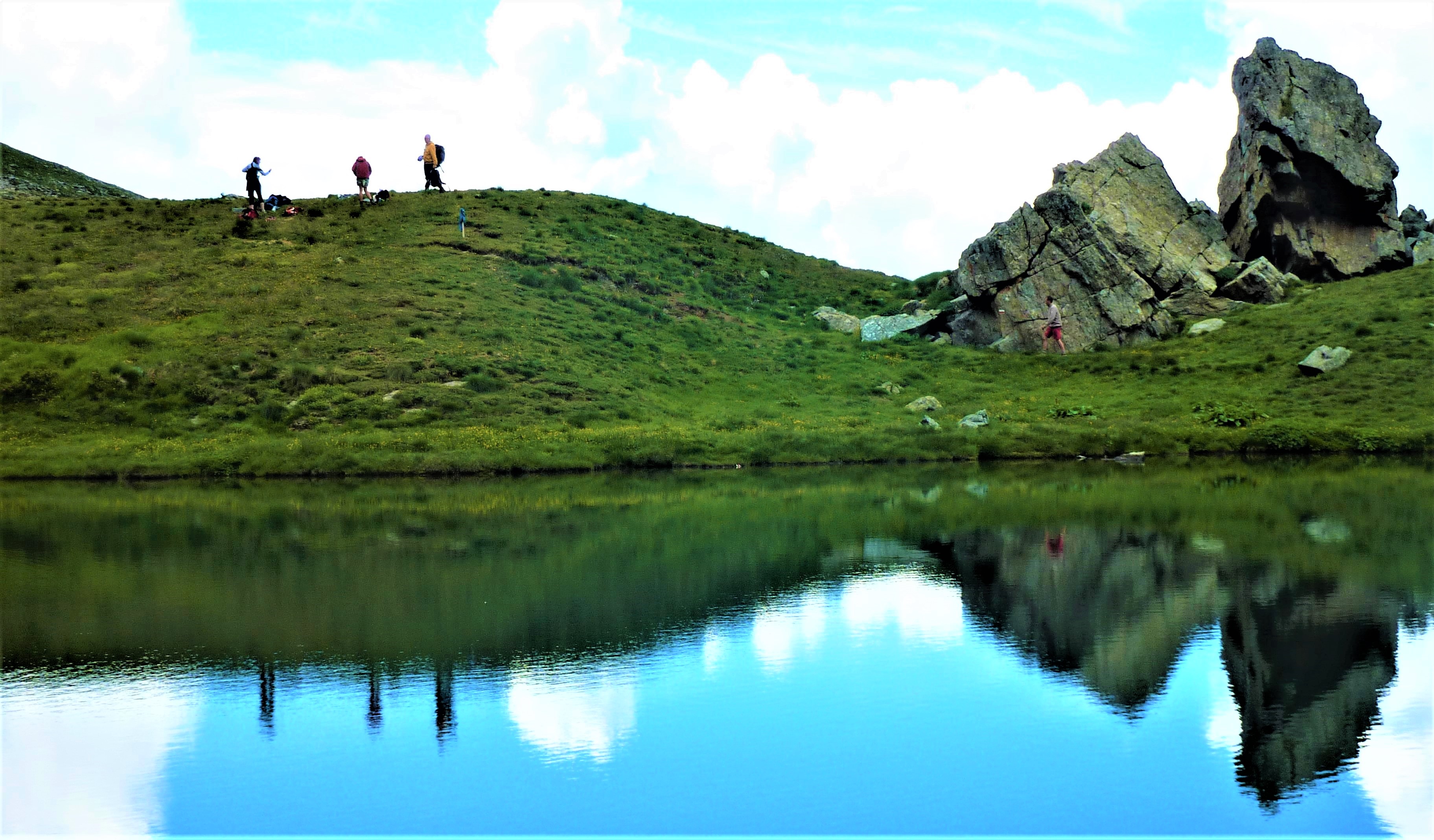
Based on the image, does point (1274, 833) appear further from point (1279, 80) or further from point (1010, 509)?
point (1279, 80)

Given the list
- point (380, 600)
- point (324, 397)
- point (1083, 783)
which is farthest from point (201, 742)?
point (324, 397)

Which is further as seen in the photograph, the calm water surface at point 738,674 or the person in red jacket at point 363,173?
the person in red jacket at point 363,173

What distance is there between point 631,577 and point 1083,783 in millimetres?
11167

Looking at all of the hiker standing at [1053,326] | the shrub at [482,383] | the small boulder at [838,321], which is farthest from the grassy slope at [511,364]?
the small boulder at [838,321]

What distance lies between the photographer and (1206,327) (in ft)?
204

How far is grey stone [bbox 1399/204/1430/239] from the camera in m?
69.9

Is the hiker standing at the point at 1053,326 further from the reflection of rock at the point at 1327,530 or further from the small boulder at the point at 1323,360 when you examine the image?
the reflection of rock at the point at 1327,530

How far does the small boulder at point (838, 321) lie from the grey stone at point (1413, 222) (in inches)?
1325

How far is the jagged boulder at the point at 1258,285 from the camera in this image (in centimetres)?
6425

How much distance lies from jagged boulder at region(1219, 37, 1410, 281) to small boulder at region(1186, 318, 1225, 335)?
850 cm

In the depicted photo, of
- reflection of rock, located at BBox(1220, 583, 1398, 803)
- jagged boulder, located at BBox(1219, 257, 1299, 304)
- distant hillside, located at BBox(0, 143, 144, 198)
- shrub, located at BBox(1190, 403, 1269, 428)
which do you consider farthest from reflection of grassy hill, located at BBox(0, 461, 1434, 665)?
distant hillside, located at BBox(0, 143, 144, 198)

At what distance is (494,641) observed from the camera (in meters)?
15.1

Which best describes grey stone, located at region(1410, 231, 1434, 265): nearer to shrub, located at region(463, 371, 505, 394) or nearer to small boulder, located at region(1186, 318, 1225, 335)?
small boulder, located at region(1186, 318, 1225, 335)

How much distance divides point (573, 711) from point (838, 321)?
201ft
